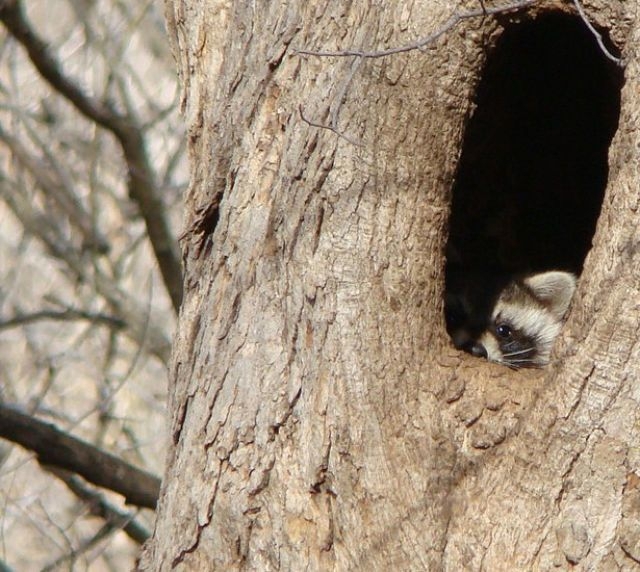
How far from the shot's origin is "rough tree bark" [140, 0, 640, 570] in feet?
7.90

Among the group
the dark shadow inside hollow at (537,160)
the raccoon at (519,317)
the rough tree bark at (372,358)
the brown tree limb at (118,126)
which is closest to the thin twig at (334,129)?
the rough tree bark at (372,358)

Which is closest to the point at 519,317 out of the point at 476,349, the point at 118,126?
the point at 476,349

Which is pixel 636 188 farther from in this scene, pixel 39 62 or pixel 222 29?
pixel 39 62

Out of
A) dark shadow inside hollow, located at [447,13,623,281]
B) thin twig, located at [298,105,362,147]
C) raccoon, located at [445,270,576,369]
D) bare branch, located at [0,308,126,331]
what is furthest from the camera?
bare branch, located at [0,308,126,331]

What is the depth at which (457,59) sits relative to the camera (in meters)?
2.75

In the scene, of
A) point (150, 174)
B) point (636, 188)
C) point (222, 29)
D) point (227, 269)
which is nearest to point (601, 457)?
point (636, 188)

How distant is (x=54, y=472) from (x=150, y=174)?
A: 1624 mm

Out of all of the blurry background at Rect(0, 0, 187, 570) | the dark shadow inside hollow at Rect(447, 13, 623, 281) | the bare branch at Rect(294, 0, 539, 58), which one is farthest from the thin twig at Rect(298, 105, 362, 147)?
the blurry background at Rect(0, 0, 187, 570)

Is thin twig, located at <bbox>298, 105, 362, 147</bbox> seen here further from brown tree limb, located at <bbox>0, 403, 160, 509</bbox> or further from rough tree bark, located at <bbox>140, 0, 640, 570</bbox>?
brown tree limb, located at <bbox>0, 403, 160, 509</bbox>

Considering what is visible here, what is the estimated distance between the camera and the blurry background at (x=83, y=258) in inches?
255

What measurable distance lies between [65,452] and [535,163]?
2.23 meters

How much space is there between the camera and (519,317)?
445 cm

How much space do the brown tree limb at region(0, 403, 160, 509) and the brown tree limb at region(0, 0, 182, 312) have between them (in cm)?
151

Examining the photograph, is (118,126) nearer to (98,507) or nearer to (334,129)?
(98,507)
